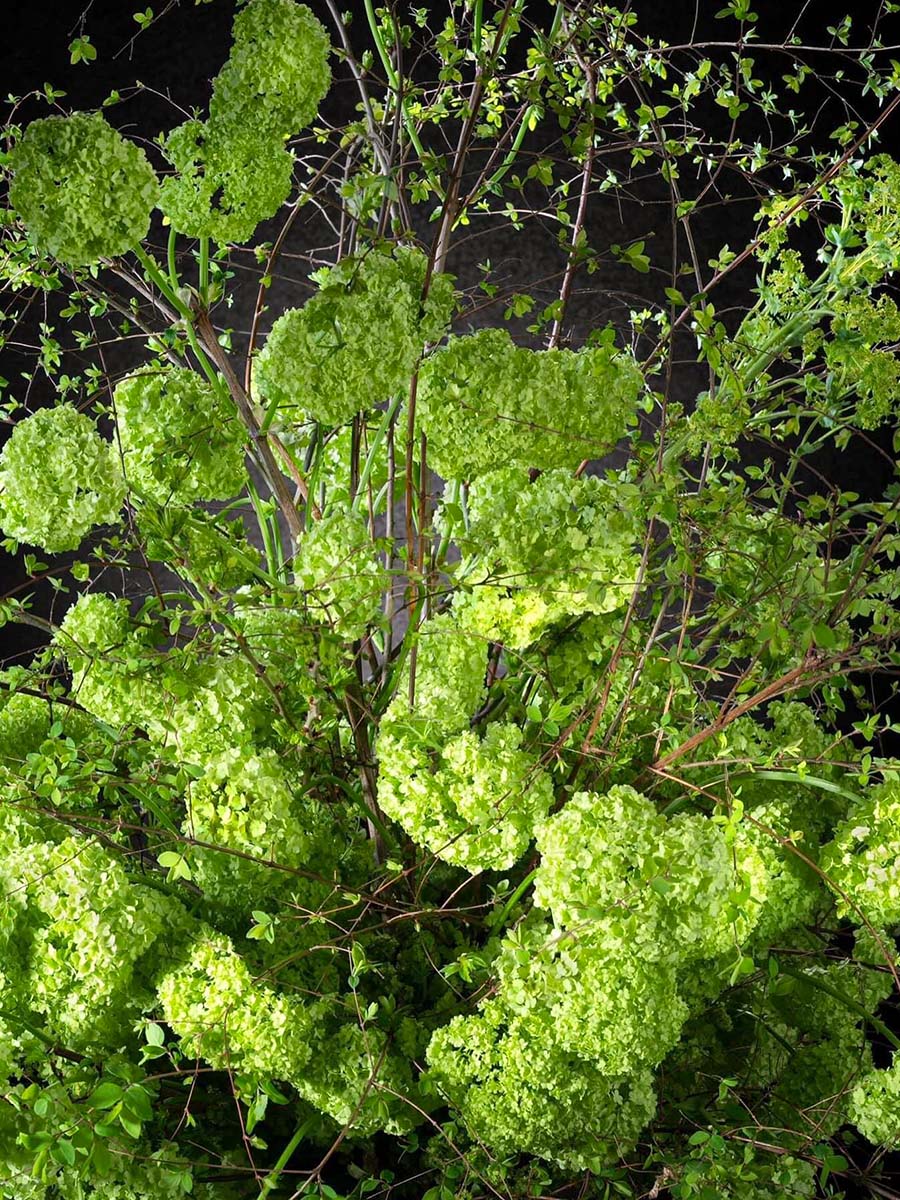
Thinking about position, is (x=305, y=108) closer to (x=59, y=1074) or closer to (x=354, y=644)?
(x=354, y=644)

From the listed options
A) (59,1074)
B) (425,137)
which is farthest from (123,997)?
(425,137)

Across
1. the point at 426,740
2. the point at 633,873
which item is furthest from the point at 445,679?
the point at 633,873

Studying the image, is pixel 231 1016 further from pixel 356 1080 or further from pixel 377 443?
pixel 377 443

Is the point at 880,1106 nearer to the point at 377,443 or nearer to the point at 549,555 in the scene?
the point at 549,555

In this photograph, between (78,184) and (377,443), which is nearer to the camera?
(78,184)

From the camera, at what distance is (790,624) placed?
0.74 metres

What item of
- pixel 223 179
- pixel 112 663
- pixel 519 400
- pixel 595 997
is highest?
pixel 223 179

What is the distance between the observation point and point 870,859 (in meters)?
0.74

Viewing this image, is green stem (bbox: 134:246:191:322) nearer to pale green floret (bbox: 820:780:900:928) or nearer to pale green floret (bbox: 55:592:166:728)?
pale green floret (bbox: 55:592:166:728)

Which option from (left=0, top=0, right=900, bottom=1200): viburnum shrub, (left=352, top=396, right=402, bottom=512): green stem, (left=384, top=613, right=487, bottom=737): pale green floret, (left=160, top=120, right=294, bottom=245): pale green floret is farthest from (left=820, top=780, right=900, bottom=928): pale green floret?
(left=160, top=120, right=294, bottom=245): pale green floret

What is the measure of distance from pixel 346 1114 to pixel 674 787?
11.5 inches

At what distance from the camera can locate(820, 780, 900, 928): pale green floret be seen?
0.74m

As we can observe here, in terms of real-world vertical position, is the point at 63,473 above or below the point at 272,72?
below

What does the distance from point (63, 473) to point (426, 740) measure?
24cm
